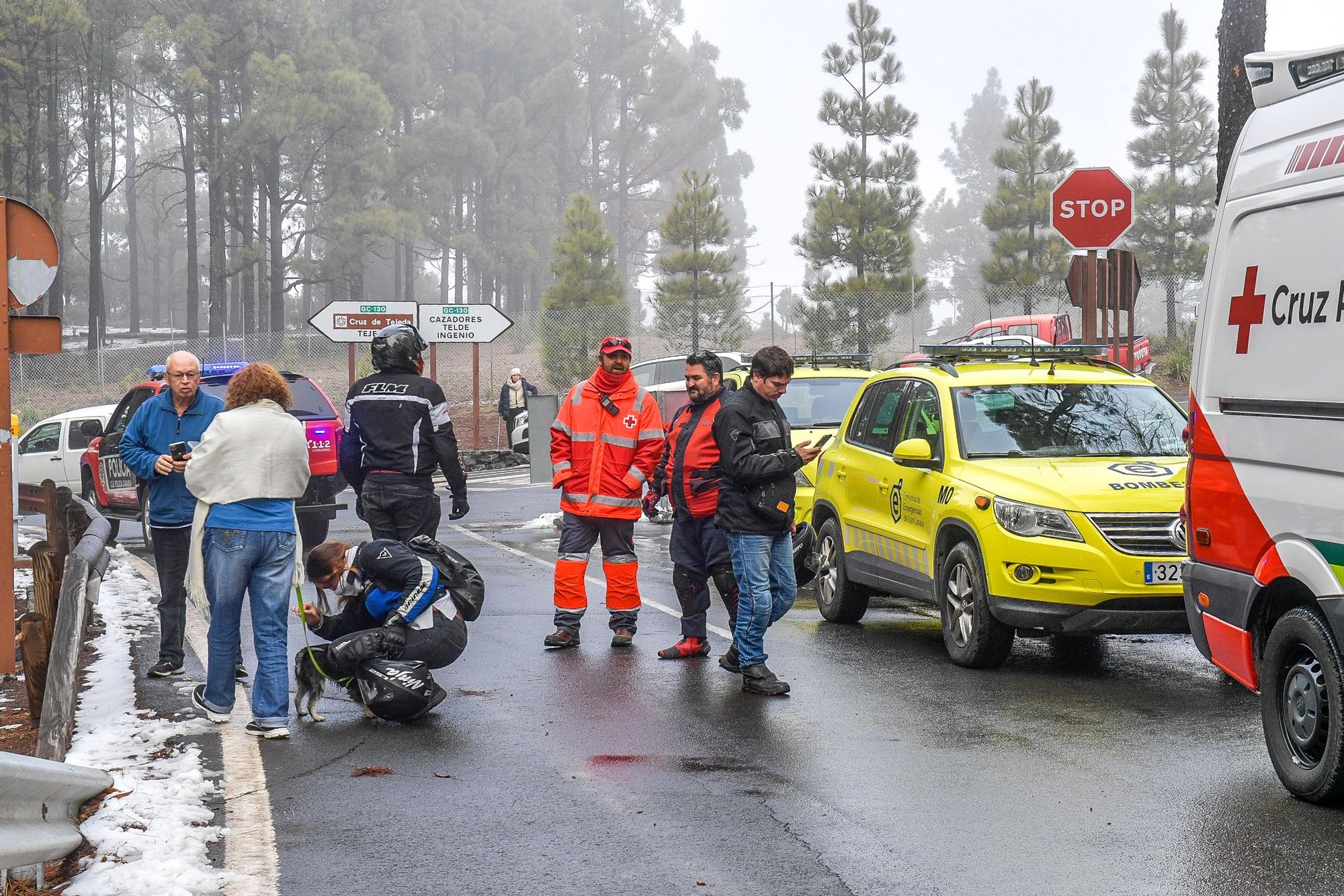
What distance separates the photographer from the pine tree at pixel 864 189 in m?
35.8

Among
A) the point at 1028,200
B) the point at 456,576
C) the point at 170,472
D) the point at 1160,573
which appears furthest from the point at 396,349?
the point at 1028,200

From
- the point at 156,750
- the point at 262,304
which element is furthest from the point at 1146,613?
the point at 262,304

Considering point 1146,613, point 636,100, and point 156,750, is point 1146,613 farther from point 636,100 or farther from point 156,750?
point 636,100

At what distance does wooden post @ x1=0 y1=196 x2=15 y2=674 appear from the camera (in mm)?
8375

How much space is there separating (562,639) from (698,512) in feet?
4.07

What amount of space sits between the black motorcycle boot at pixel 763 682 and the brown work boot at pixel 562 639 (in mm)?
1772

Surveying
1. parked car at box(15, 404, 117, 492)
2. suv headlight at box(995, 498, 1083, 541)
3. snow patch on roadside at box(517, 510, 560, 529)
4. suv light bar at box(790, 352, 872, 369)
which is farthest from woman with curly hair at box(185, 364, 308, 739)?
parked car at box(15, 404, 117, 492)

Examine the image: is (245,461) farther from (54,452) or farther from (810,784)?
(54,452)

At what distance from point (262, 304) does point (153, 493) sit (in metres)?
52.1

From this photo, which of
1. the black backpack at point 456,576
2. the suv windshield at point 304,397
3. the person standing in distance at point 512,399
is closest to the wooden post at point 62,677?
the black backpack at point 456,576

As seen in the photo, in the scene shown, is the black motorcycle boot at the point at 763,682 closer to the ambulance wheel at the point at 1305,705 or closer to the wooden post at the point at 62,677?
the ambulance wheel at the point at 1305,705

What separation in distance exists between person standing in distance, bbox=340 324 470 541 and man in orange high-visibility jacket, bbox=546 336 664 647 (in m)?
0.73

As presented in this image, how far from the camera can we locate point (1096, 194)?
45.9 ft

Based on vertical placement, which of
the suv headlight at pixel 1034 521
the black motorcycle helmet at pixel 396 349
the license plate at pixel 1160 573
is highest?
the black motorcycle helmet at pixel 396 349
